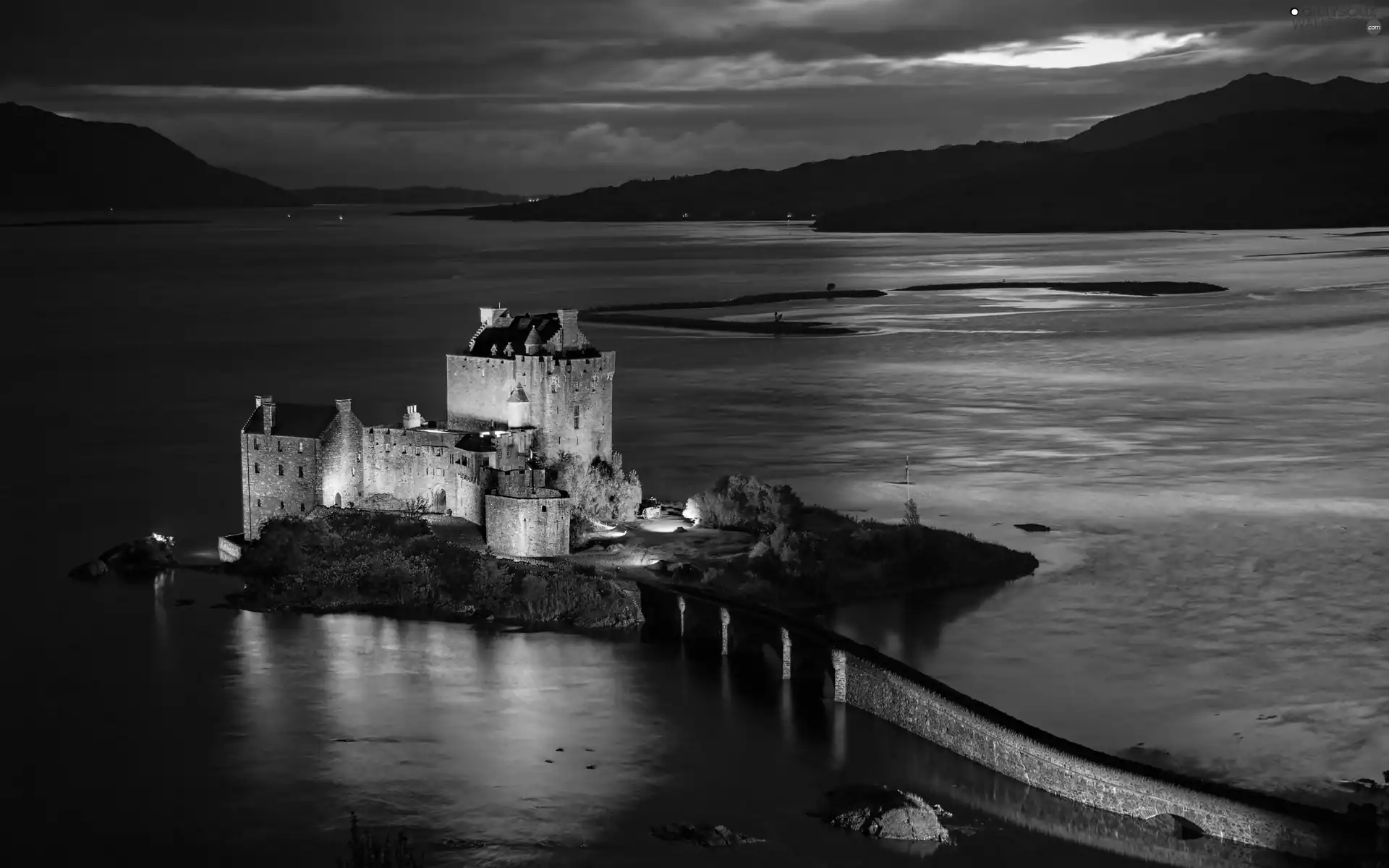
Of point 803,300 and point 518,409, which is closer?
point 518,409

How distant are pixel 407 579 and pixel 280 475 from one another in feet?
18.9

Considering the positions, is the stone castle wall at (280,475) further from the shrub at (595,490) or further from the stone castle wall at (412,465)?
the shrub at (595,490)

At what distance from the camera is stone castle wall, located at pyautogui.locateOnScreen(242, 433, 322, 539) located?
48.0 metres

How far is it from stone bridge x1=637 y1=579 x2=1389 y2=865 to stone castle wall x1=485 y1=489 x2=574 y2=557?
288cm

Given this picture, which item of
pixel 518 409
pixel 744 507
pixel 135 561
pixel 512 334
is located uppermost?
pixel 512 334

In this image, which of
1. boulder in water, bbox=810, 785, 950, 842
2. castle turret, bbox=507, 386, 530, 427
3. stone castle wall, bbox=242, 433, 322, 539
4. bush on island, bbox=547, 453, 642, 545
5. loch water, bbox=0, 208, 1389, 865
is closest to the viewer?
boulder in water, bbox=810, 785, 950, 842

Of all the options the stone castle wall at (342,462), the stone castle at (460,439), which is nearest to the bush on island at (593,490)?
the stone castle at (460,439)

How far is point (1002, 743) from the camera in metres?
33.5

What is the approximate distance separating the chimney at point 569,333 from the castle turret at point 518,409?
1.96 meters

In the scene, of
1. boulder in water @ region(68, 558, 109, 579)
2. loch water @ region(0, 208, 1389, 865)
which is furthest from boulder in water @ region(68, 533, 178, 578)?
loch water @ region(0, 208, 1389, 865)

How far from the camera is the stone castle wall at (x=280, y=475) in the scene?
48.0 metres

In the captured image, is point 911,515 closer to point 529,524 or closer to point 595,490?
point 595,490

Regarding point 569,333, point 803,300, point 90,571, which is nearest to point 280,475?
point 90,571

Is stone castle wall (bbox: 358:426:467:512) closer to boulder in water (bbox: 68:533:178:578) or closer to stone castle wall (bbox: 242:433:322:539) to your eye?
stone castle wall (bbox: 242:433:322:539)
